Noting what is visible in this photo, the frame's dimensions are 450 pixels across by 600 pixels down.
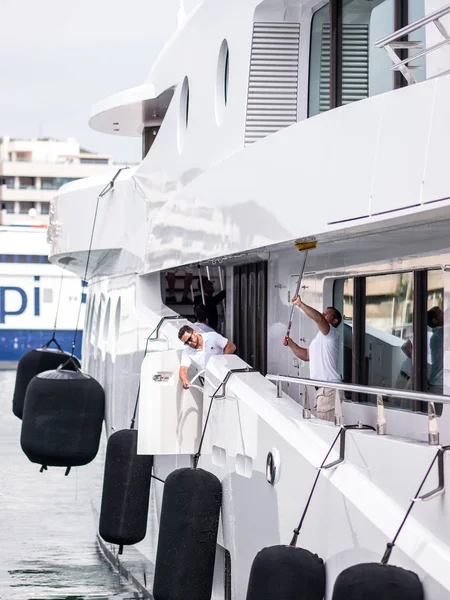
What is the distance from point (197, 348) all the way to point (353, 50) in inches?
116

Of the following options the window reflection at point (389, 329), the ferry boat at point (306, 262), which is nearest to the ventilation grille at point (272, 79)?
the ferry boat at point (306, 262)

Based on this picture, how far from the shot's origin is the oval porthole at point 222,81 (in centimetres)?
1059

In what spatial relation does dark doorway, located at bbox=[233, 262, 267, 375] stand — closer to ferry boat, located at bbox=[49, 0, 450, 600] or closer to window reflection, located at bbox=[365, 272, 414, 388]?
ferry boat, located at bbox=[49, 0, 450, 600]

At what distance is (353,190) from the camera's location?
264 inches

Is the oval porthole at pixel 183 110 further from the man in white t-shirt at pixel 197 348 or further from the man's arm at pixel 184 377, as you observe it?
the man's arm at pixel 184 377

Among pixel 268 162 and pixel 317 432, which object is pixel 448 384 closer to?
pixel 317 432

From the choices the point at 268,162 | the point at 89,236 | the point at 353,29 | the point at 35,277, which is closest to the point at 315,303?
the point at 268,162

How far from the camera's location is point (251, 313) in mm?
10922

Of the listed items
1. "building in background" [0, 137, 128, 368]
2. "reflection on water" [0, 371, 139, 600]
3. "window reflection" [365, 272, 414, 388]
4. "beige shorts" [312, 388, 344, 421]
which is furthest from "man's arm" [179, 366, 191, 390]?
"building in background" [0, 137, 128, 368]

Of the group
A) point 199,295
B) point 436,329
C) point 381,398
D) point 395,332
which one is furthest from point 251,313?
point 381,398

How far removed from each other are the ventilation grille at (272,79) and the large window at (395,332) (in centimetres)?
149

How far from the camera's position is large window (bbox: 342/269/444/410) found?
738cm

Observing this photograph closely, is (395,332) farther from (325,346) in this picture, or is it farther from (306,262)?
(306,262)

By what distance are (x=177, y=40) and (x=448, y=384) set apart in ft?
23.0
